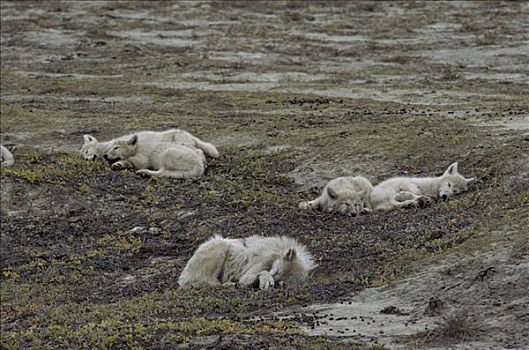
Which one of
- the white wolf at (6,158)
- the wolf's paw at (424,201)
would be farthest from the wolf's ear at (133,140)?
the wolf's paw at (424,201)

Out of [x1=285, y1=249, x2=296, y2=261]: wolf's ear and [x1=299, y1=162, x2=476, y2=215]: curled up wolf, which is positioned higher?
[x1=285, y1=249, x2=296, y2=261]: wolf's ear

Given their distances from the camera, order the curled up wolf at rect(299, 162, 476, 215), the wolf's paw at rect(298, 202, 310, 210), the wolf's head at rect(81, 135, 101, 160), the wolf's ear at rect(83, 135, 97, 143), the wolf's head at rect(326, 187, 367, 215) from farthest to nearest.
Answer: the wolf's ear at rect(83, 135, 97, 143) → the wolf's head at rect(81, 135, 101, 160) → the wolf's paw at rect(298, 202, 310, 210) → the wolf's head at rect(326, 187, 367, 215) → the curled up wolf at rect(299, 162, 476, 215)

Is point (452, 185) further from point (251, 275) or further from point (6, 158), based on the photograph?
point (6, 158)

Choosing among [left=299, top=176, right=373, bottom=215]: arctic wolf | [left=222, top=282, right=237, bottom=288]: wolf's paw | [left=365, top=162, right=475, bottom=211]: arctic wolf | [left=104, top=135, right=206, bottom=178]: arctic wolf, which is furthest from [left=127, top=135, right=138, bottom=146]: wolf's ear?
[left=222, top=282, right=237, bottom=288]: wolf's paw

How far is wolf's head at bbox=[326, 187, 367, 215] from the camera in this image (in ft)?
50.0

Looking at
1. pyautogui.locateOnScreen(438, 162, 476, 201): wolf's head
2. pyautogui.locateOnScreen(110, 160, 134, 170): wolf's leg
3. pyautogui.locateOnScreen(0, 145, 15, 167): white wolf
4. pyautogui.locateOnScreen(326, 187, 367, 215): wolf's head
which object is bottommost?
pyautogui.locateOnScreen(110, 160, 134, 170): wolf's leg

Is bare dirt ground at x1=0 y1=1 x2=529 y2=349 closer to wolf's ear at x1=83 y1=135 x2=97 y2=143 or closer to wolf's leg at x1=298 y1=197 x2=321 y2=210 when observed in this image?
wolf's leg at x1=298 y1=197 x2=321 y2=210

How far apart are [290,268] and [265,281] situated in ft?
1.29

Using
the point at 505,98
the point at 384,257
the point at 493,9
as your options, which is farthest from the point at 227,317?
the point at 493,9

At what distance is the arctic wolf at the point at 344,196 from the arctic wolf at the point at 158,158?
304cm

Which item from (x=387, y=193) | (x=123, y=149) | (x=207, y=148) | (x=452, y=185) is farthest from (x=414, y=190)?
(x=123, y=149)

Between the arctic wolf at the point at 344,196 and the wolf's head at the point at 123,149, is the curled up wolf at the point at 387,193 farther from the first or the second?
the wolf's head at the point at 123,149

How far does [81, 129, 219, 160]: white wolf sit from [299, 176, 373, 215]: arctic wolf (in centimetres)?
367

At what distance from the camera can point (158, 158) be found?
61.3 ft
